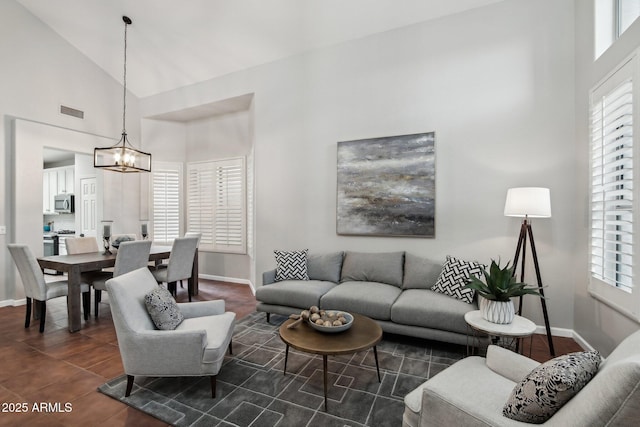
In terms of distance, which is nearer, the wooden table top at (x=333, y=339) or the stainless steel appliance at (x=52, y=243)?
the wooden table top at (x=333, y=339)

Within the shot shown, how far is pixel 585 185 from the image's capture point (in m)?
2.96

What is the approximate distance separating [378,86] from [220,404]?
3.93 meters

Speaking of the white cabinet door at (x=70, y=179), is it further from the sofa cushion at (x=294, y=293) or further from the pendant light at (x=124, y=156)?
the sofa cushion at (x=294, y=293)

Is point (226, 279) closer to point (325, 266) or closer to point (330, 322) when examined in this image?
point (325, 266)

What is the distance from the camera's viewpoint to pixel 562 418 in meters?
1.05

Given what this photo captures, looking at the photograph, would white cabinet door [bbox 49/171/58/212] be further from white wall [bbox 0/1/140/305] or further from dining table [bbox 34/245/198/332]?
dining table [bbox 34/245/198/332]

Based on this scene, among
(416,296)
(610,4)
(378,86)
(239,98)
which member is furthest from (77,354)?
(610,4)

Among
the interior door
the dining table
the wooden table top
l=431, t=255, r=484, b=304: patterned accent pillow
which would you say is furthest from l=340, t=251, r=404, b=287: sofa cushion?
the interior door

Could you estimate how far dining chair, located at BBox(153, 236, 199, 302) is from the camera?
4.27 meters

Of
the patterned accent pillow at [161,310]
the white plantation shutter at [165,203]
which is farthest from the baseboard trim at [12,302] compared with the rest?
the patterned accent pillow at [161,310]

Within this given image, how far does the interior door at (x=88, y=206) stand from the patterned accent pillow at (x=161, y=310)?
514 centimetres

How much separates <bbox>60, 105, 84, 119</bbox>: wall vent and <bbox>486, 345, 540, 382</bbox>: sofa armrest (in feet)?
21.7

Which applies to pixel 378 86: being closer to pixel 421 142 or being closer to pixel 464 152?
pixel 421 142

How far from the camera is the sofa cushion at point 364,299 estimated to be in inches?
121
